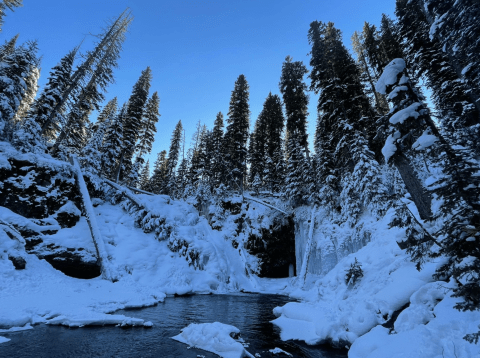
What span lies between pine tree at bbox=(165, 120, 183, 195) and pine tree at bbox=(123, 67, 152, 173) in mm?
6086

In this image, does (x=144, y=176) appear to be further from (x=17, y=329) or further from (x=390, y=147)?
Result: (x=390, y=147)

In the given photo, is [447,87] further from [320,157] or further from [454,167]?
[454,167]

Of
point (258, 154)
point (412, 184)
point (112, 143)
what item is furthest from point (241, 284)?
point (112, 143)

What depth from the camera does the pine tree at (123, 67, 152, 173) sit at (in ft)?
90.2

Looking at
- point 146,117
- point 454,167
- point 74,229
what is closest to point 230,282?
point 74,229

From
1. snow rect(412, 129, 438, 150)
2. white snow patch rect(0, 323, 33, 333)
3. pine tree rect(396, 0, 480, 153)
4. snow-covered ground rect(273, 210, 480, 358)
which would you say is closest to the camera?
snow-covered ground rect(273, 210, 480, 358)

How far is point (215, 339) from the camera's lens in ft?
20.6

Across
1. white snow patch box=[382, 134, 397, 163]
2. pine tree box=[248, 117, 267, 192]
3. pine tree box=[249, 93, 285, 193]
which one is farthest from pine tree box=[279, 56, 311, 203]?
white snow patch box=[382, 134, 397, 163]

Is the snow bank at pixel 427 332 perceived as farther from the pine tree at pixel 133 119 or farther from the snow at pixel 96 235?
the pine tree at pixel 133 119

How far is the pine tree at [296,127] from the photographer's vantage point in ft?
72.8

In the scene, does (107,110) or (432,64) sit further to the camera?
(107,110)

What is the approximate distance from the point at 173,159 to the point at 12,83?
847 inches

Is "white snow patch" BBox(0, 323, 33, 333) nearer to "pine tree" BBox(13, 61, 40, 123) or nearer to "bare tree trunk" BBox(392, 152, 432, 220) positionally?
"bare tree trunk" BBox(392, 152, 432, 220)

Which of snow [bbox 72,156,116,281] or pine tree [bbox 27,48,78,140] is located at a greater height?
pine tree [bbox 27,48,78,140]
